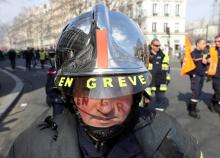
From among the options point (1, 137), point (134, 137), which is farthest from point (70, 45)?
point (1, 137)

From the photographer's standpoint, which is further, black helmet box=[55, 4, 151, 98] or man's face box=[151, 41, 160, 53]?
man's face box=[151, 41, 160, 53]

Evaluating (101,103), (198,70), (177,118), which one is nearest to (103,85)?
(101,103)

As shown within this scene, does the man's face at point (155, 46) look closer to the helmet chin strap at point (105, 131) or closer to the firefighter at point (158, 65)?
the firefighter at point (158, 65)

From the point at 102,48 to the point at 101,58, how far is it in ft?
0.13

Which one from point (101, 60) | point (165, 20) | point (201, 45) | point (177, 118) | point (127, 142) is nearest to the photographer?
point (101, 60)

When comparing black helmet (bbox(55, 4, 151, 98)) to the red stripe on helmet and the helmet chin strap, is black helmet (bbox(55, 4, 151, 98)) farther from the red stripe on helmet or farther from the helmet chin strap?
the helmet chin strap

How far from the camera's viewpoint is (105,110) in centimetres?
112

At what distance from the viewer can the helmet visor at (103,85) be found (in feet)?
3.54

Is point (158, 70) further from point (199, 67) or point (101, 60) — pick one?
point (101, 60)

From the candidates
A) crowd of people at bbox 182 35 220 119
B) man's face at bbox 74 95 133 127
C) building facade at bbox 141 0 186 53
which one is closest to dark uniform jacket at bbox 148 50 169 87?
crowd of people at bbox 182 35 220 119

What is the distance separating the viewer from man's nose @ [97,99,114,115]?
112cm

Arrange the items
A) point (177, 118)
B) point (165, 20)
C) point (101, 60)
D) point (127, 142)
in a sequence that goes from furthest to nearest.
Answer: point (165, 20) < point (177, 118) < point (127, 142) < point (101, 60)

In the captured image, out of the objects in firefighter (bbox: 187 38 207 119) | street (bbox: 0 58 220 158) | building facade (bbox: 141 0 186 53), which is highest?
building facade (bbox: 141 0 186 53)

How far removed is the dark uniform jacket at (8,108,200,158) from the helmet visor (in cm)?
17
